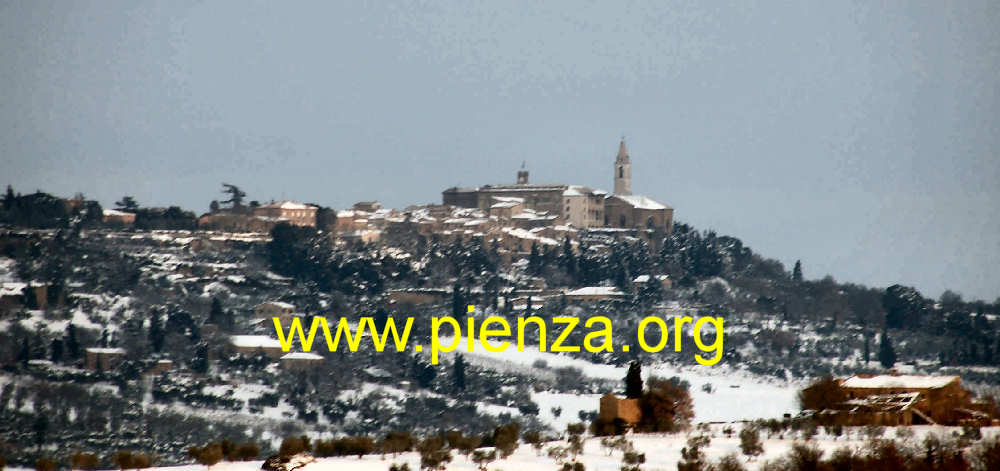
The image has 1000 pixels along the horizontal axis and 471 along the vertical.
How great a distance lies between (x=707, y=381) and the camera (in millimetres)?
120625

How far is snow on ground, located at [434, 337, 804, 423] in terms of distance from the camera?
11062 cm

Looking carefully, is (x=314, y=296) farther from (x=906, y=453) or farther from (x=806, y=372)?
(x=906, y=453)

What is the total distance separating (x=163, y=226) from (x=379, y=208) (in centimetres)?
2089

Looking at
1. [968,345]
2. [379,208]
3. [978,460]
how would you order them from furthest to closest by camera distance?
[379,208] < [968,345] < [978,460]

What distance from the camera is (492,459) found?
5372cm

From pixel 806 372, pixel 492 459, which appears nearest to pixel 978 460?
pixel 492 459

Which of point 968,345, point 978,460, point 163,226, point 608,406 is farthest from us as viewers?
point 163,226

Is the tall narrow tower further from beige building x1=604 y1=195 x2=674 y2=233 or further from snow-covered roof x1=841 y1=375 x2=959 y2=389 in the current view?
snow-covered roof x1=841 y1=375 x2=959 y2=389

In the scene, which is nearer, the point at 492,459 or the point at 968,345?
the point at 492,459

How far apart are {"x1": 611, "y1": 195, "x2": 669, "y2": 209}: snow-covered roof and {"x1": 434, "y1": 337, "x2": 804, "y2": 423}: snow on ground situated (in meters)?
38.9

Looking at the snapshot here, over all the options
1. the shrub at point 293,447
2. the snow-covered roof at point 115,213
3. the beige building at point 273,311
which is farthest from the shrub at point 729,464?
the snow-covered roof at point 115,213

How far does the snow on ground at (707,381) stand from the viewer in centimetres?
11062

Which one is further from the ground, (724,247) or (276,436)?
(724,247)

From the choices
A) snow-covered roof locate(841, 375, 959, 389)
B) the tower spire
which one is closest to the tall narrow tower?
the tower spire
